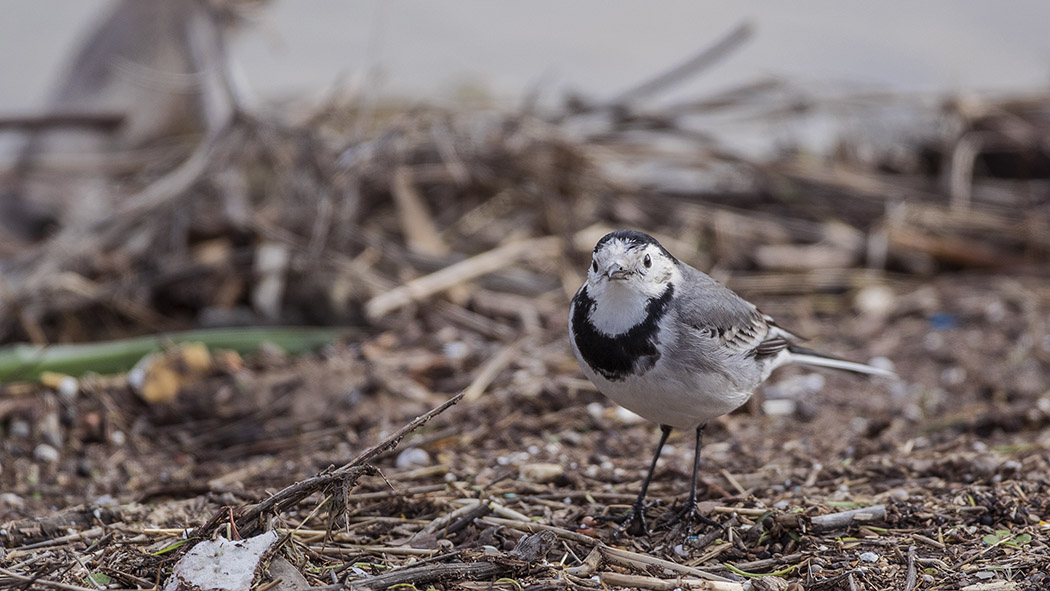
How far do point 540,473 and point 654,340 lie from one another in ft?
3.32

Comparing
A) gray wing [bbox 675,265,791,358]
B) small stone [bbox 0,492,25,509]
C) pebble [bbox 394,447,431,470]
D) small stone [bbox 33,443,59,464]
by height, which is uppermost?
gray wing [bbox 675,265,791,358]

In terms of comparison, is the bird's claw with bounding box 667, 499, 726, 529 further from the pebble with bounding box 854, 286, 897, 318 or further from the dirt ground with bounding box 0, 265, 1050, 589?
the pebble with bounding box 854, 286, 897, 318

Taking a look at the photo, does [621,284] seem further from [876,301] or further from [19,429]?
[876,301]

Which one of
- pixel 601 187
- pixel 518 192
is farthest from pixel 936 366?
pixel 518 192

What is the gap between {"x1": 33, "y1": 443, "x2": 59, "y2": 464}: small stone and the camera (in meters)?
4.61

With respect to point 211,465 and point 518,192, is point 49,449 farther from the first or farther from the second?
point 518,192

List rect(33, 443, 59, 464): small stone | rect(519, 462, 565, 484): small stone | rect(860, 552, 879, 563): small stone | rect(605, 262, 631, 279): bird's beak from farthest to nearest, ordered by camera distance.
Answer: rect(33, 443, 59, 464): small stone → rect(519, 462, 565, 484): small stone → rect(605, 262, 631, 279): bird's beak → rect(860, 552, 879, 563): small stone

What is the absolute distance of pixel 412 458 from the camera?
4.54 m

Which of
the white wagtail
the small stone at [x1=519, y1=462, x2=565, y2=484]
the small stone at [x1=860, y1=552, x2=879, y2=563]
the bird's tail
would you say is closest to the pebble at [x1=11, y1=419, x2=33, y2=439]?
the small stone at [x1=519, y1=462, x2=565, y2=484]

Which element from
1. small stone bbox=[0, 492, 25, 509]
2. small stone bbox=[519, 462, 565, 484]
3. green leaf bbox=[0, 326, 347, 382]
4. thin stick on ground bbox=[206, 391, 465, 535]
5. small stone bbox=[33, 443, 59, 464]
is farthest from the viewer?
green leaf bbox=[0, 326, 347, 382]

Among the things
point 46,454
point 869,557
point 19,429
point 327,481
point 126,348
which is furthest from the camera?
point 126,348

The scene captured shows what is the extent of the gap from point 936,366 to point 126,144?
613cm

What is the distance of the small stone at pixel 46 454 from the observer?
4613 millimetres

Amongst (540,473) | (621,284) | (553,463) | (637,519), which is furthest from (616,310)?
(553,463)
